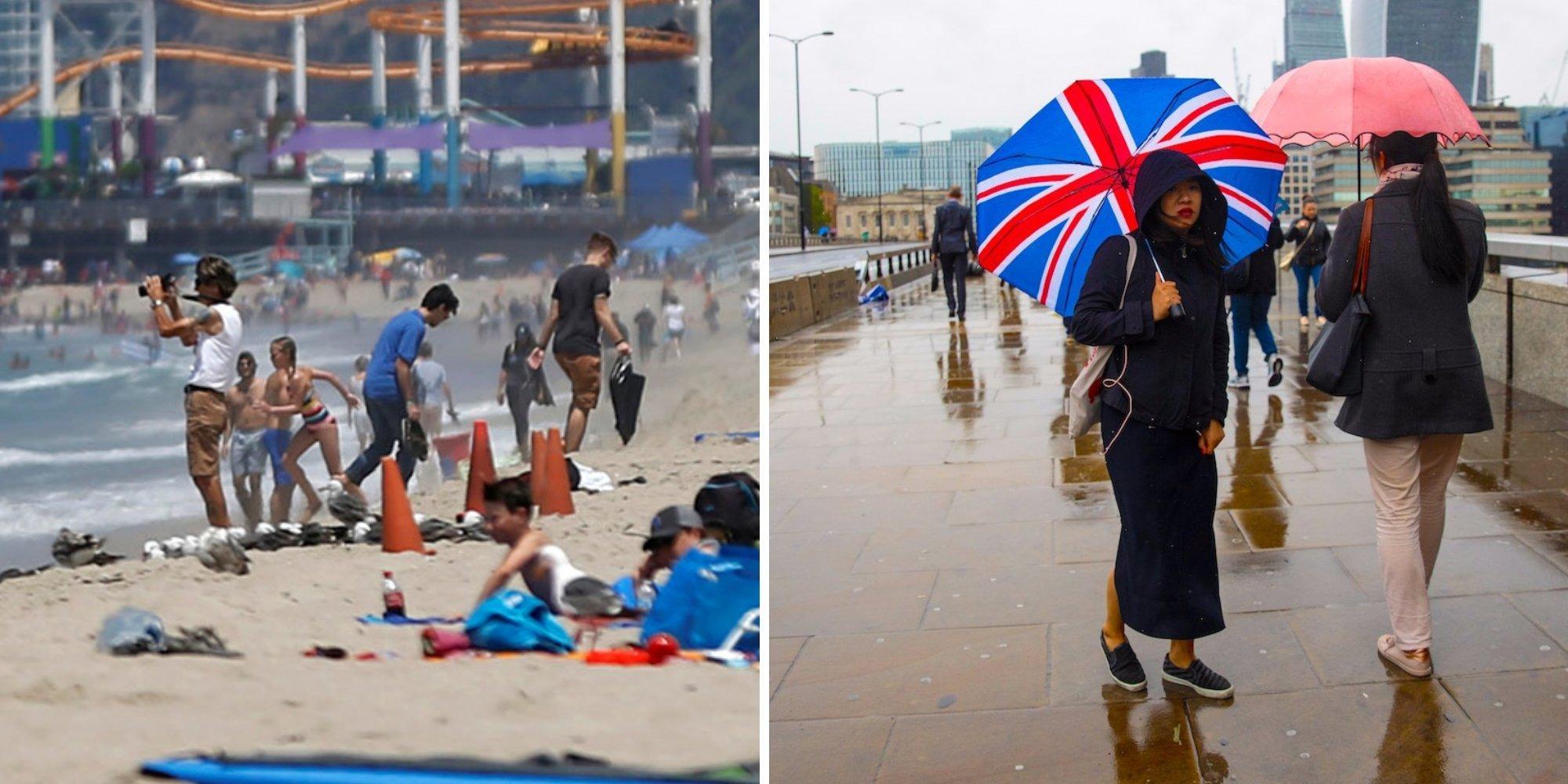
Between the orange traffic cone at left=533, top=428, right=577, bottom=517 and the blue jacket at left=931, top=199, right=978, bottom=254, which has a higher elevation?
the blue jacket at left=931, top=199, right=978, bottom=254

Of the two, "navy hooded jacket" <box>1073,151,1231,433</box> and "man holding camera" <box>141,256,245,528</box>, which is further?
"man holding camera" <box>141,256,245,528</box>

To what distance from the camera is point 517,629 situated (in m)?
6.98

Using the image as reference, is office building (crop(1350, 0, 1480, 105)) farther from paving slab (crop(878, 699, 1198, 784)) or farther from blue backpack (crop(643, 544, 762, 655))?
paving slab (crop(878, 699, 1198, 784))

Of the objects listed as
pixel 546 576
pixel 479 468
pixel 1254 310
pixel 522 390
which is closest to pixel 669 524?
pixel 546 576

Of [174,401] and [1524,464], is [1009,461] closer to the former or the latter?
[1524,464]

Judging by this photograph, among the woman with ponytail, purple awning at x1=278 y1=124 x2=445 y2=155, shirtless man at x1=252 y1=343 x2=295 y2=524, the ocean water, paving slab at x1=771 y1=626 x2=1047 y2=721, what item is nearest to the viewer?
the woman with ponytail

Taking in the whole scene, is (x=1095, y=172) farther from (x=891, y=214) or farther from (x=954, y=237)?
(x=891, y=214)

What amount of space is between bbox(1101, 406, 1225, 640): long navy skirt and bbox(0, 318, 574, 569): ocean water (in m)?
10.5

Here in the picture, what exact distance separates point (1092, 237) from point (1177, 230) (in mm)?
318

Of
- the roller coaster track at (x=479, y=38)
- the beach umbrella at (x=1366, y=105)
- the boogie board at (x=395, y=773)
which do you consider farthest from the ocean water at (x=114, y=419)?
the beach umbrella at (x=1366, y=105)

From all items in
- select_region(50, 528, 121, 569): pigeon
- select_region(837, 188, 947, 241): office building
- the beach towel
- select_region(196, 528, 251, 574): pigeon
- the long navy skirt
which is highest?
select_region(837, 188, 947, 241): office building

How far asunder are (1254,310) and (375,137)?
11.2 m

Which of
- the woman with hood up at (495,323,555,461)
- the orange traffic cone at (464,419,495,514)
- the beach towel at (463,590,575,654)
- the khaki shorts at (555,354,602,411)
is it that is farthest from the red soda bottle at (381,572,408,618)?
the woman with hood up at (495,323,555,461)

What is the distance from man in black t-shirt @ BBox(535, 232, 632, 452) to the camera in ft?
31.4
